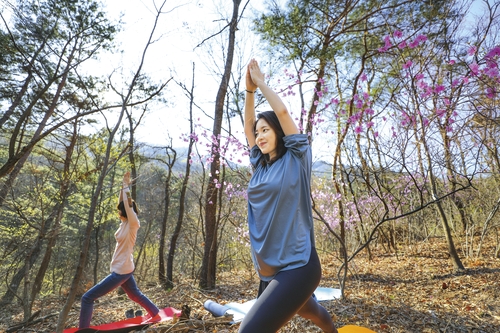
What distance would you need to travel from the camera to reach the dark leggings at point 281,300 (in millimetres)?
1215

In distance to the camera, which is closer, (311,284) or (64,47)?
(311,284)

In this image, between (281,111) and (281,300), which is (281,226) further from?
(281,111)

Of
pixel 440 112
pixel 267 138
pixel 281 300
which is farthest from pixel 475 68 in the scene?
pixel 281 300

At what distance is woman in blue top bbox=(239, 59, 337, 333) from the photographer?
49.2 inches

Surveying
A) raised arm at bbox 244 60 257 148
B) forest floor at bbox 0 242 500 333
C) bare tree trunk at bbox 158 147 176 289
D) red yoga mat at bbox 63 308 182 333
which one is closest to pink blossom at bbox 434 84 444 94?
forest floor at bbox 0 242 500 333

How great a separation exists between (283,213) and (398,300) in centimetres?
362

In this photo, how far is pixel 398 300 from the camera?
4.00m

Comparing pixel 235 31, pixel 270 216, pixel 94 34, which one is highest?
pixel 235 31

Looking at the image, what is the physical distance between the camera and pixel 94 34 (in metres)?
5.58

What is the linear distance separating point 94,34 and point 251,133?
5340 mm

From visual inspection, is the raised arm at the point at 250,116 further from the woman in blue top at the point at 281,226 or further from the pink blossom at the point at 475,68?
the pink blossom at the point at 475,68

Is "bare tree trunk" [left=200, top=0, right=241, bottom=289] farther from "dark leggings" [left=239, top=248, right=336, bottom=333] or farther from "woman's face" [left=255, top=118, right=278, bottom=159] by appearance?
"dark leggings" [left=239, top=248, right=336, bottom=333]

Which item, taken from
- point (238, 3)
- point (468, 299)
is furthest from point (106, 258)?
point (468, 299)

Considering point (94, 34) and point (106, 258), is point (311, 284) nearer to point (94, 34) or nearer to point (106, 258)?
point (94, 34)
